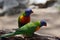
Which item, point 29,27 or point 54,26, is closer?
point 29,27

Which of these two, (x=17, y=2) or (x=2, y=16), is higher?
(x=17, y=2)

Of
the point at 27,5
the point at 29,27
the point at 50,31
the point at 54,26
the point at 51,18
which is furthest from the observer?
the point at 27,5

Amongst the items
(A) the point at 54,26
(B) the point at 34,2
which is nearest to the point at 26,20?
(A) the point at 54,26

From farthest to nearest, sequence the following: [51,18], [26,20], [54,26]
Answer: [51,18], [54,26], [26,20]

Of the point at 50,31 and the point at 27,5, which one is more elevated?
the point at 27,5

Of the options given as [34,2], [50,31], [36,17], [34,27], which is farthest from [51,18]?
[34,27]

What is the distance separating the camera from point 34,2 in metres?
4.43

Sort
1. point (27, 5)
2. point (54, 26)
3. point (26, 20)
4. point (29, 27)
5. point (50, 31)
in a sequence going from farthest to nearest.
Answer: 1. point (27, 5)
2. point (54, 26)
3. point (50, 31)
4. point (26, 20)
5. point (29, 27)

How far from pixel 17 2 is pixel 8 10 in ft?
0.91

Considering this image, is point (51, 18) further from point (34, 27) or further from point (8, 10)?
point (34, 27)

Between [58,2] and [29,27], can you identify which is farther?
[58,2]

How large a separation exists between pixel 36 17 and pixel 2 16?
29.8 inches

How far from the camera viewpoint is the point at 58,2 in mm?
4324

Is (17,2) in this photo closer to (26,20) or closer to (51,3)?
(51,3)
